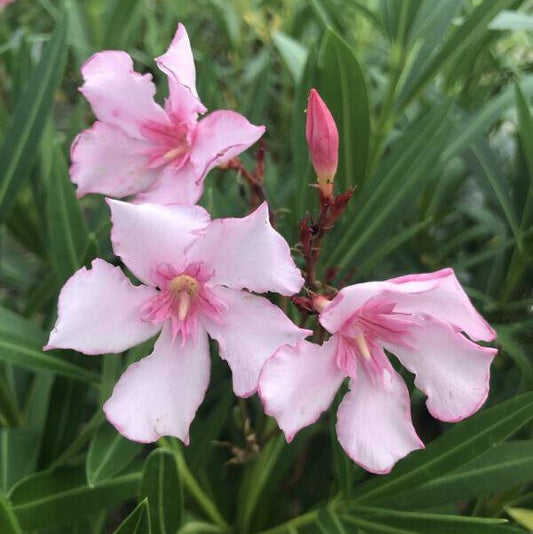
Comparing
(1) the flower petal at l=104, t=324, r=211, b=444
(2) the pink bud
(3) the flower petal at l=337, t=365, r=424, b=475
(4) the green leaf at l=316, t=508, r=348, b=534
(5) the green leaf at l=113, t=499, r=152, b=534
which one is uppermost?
(2) the pink bud

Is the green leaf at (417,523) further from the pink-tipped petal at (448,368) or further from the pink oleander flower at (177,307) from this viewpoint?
the pink oleander flower at (177,307)

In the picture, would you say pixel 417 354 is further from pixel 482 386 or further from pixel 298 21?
pixel 298 21

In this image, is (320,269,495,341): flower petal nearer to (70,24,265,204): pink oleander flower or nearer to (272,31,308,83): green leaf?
(70,24,265,204): pink oleander flower

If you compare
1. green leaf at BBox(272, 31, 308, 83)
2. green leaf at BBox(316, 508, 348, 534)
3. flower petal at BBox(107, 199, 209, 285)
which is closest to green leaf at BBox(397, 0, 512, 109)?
green leaf at BBox(272, 31, 308, 83)

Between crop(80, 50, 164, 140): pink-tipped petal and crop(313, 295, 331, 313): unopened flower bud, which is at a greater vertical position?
crop(80, 50, 164, 140): pink-tipped petal

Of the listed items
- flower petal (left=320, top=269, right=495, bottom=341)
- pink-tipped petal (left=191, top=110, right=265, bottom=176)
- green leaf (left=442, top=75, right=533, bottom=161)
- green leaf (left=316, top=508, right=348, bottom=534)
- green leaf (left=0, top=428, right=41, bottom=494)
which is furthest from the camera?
green leaf (left=442, top=75, right=533, bottom=161)

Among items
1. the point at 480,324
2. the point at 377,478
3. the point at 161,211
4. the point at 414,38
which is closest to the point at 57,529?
the point at 377,478

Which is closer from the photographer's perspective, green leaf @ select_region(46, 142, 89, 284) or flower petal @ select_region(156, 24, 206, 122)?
flower petal @ select_region(156, 24, 206, 122)
